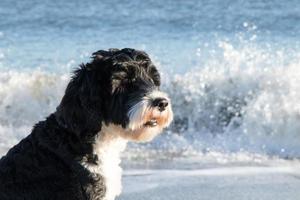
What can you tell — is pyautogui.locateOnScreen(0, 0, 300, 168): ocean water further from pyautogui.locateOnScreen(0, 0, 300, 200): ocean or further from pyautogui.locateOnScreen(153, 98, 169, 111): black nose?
pyautogui.locateOnScreen(153, 98, 169, 111): black nose

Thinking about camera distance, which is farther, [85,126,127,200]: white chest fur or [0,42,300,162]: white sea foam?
[0,42,300,162]: white sea foam

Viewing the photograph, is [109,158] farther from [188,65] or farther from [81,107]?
[188,65]

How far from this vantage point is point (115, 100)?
5.57 meters

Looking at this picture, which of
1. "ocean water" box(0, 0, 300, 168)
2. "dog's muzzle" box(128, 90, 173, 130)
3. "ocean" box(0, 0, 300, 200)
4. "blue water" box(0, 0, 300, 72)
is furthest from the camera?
"blue water" box(0, 0, 300, 72)

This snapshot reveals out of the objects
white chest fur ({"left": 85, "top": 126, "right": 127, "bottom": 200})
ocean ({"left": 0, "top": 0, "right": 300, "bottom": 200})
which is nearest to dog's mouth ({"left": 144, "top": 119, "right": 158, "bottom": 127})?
white chest fur ({"left": 85, "top": 126, "right": 127, "bottom": 200})

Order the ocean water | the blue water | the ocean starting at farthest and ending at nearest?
the blue water
the ocean water
the ocean

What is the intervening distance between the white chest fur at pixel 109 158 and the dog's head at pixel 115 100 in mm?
61

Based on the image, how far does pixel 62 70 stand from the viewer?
1388cm

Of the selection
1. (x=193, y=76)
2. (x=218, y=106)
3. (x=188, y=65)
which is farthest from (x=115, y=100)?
(x=188, y=65)

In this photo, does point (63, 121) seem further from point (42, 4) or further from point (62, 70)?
point (42, 4)

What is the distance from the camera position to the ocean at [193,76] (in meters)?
9.23

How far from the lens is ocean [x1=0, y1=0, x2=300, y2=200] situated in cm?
923

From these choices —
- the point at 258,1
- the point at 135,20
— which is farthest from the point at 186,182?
the point at 258,1

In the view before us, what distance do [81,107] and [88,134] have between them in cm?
18
